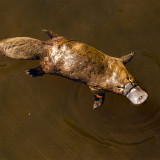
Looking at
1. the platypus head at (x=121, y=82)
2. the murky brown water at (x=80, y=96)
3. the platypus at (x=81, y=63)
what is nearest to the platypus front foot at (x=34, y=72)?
the platypus at (x=81, y=63)

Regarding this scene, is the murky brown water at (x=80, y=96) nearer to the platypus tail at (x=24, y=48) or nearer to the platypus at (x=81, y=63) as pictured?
the platypus at (x=81, y=63)

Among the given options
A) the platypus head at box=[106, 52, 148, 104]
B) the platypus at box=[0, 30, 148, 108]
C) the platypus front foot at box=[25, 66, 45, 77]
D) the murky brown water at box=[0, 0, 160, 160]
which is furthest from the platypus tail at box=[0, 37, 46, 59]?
the platypus head at box=[106, 52, 148, 104]

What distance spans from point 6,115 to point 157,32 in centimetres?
363

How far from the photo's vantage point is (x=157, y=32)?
14.8 feet

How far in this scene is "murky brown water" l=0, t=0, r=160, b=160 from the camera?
4.25 metres

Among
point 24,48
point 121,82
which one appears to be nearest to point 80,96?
point 121,82

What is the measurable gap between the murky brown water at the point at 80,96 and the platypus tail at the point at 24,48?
0.65 meters

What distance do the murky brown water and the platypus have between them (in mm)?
454

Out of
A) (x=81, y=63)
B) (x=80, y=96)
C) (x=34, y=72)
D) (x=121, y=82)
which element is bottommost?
(x=80, y=96)

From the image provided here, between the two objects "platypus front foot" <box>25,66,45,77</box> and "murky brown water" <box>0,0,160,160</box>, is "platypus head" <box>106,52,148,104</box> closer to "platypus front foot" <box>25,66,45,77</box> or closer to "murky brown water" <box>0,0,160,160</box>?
"murky brown water" <box>0,0,160,160</box>

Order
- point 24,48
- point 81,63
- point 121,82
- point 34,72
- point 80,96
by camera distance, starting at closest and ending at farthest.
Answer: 1. point 81,63
2. point 121,82
3. point 24,48
4. point 34,72
5. point 80,96

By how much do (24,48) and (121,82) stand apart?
1827 mm

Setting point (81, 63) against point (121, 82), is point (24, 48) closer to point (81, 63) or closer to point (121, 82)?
point (81, 63)

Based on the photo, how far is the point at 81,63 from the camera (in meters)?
3.48
